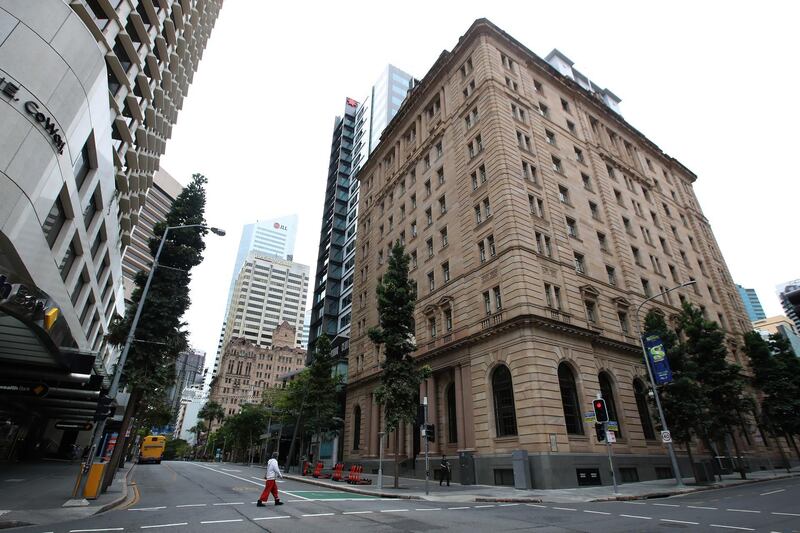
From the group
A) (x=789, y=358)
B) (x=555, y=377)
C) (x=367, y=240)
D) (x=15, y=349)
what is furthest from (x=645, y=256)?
(x=15, y=349)

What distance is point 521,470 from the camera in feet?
69.6

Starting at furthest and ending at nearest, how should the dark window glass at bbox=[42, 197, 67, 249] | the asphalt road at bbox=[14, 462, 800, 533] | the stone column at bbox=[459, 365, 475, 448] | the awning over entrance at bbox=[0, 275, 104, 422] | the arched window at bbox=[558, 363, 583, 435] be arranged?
1. the stone column at bbox=[459, 365, 475, 448]
2. the arched window at bbox=[558, 363, 583, 435]
3. the dark window glass at bbox=[42, 197, 67, 249]
4. the awning over entrance at bbox=[0, 275, 104, 422]
5. the asphalt road at bbox=[14, 462, 800, 533]

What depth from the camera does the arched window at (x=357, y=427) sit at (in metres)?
39.9

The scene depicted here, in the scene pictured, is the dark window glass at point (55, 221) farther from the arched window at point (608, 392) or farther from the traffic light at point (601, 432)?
the arched window at point (608, 392)

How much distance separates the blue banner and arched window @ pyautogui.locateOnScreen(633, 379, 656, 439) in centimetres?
645

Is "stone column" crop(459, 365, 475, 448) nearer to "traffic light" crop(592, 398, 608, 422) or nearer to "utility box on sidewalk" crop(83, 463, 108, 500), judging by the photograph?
"traffic light" crop(592, 398, 608, 422)

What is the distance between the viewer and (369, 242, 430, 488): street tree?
23453 millimetres

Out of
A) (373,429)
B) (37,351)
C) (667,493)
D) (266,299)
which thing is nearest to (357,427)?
(373,429)

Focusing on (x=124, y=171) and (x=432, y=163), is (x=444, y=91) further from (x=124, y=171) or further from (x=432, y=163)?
(x=124, y=171)

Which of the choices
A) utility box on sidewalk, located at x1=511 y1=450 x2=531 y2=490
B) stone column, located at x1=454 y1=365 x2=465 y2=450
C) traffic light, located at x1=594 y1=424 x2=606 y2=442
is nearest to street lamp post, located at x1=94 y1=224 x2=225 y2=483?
stone column, located at x1=454 y1=365 x2=465 y2=450

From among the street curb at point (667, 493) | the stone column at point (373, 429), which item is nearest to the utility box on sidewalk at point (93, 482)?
the street curb at point (667, 493)

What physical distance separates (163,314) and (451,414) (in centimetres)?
1993

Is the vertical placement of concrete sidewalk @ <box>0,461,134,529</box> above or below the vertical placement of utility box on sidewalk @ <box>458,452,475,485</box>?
below

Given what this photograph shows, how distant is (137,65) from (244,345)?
11373 cm
